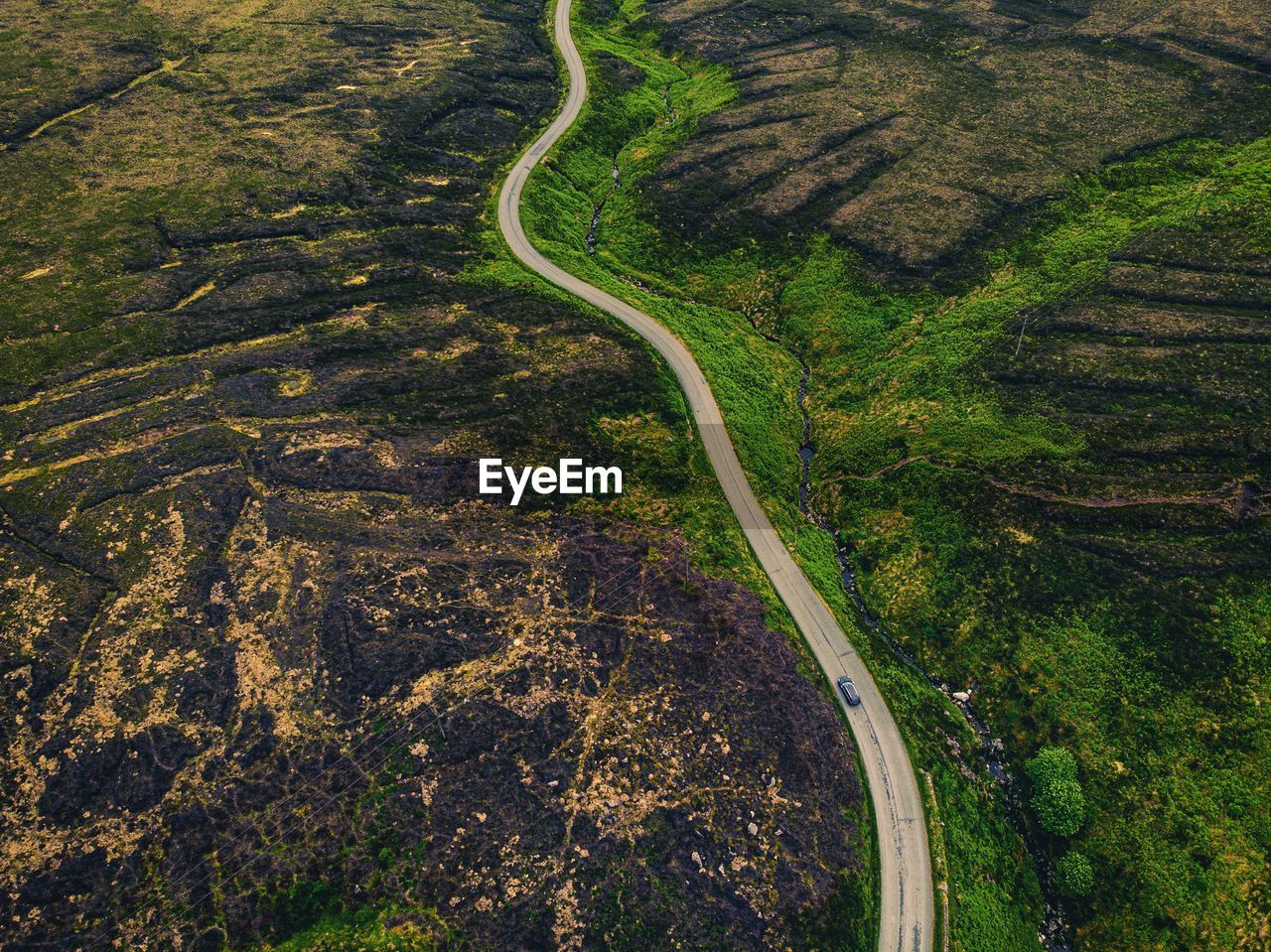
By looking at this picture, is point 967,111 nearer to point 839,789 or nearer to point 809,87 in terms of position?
point 809,87

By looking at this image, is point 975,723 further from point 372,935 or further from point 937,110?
point 937,110

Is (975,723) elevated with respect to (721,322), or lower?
lower

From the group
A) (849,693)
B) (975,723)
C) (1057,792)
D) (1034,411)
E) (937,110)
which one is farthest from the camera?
(937,110)

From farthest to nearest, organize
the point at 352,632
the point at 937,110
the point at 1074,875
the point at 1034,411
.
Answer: the point at 937,110, the point at 1034,411, the point at 352,632, the point at 1074,875

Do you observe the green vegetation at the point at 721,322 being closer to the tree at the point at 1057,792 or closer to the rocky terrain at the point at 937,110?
the tree at the point at 1057,792

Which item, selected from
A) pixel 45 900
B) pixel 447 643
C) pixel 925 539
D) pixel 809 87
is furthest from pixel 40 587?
pixel 809 87

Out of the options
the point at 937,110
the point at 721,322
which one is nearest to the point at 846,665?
the point at 721,322
